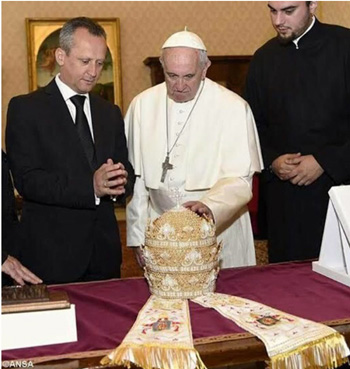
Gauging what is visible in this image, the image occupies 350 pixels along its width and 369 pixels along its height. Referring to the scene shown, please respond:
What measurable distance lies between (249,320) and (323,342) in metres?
0.25

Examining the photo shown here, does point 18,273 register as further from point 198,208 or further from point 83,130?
point 83,130

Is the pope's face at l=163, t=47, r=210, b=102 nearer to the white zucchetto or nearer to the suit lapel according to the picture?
the white zucchetto

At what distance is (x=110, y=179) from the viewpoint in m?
2.86

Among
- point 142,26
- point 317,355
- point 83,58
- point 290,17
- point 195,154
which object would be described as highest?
point 142,26

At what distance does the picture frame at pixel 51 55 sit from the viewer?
970 cm

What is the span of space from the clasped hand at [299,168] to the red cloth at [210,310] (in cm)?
79

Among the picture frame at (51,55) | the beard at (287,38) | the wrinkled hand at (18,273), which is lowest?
the wrinkled hand at (18,273)

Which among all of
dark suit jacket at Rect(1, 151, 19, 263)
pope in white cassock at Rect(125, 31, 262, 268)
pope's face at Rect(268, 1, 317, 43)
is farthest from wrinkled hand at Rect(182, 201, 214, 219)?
pope's face at Rect(268, 1, 317, 43)

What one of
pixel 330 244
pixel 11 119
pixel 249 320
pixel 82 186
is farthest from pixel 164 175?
pixel 249 320

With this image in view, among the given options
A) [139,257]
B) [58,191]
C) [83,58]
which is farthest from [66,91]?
[139,257]

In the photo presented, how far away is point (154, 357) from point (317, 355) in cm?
49

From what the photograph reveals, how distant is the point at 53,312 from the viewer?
1934 millimetres

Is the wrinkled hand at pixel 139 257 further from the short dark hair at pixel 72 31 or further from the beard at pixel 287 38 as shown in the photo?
the beard at pixel 287 38

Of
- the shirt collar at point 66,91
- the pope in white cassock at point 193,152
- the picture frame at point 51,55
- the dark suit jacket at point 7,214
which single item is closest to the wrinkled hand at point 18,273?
the dark suit jacket at point 7,214
